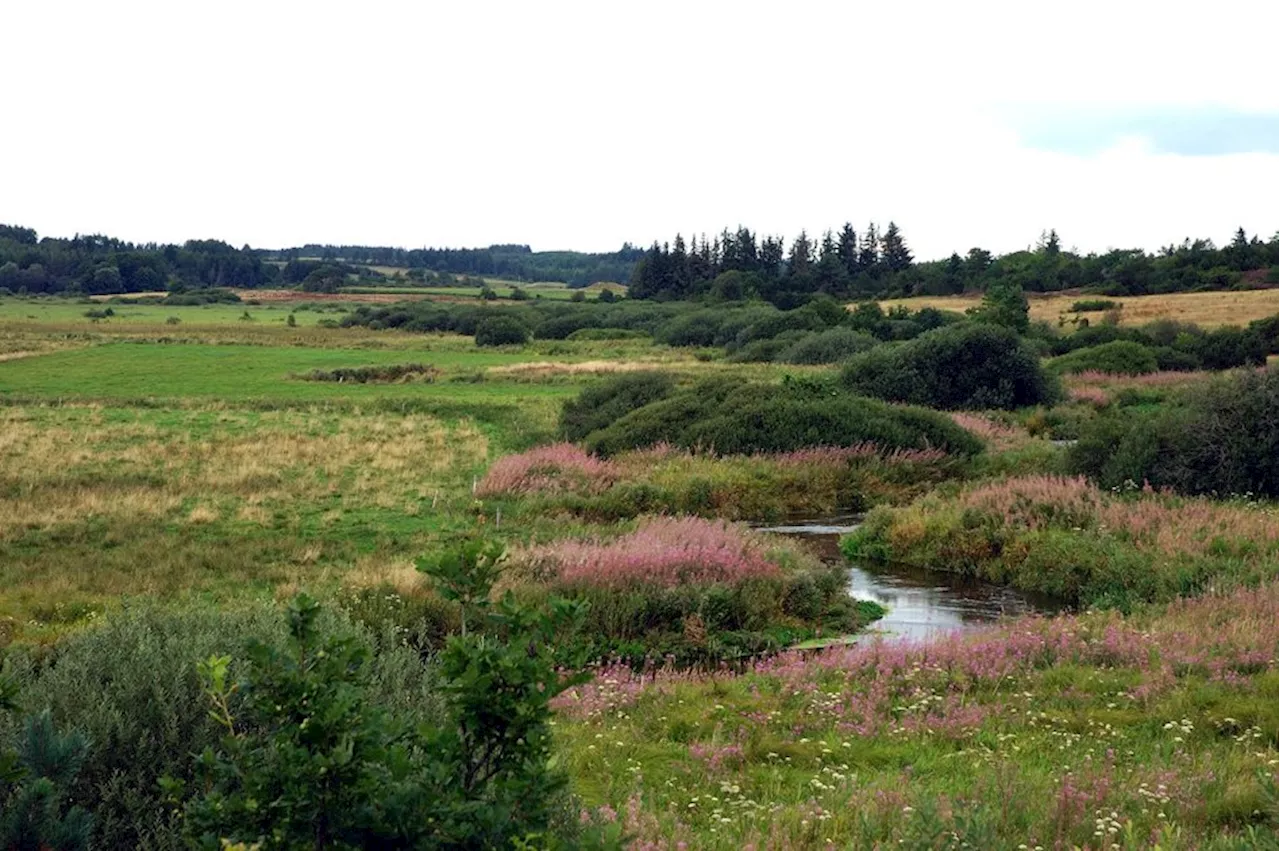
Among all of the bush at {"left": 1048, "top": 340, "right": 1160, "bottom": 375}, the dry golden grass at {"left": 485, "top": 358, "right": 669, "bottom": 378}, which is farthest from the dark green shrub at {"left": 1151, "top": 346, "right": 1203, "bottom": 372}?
the dry golden grass at {"left": 485, "top": 358, "right": 669, "bottom": 378}

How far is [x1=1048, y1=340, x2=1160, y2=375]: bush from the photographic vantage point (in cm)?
5134

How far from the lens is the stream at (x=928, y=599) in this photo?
1574 centimetres

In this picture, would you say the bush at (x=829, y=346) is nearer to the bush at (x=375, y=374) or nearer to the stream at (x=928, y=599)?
the bush at (x=375, y=374)

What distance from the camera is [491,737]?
173 inches

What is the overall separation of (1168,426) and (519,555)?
526 inches

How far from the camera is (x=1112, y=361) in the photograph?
52188 millimetres

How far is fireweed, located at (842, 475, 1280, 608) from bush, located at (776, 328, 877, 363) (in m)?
40.9

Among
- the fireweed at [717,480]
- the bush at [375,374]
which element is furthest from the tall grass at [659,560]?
the bush at [375,374]

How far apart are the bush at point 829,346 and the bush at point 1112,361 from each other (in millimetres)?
12207

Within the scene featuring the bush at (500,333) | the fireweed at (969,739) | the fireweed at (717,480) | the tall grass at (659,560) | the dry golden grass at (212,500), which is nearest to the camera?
the fireweed at (969,739)

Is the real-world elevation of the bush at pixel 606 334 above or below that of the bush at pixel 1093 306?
below

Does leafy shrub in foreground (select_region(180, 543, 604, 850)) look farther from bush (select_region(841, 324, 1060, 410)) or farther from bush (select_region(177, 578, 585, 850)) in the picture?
bush (select_region(841, 324, 1060, 410))

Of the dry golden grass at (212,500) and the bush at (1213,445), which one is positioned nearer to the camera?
the dry golden grass at (212,500)

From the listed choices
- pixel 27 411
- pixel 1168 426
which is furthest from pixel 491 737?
pixel 27 411
